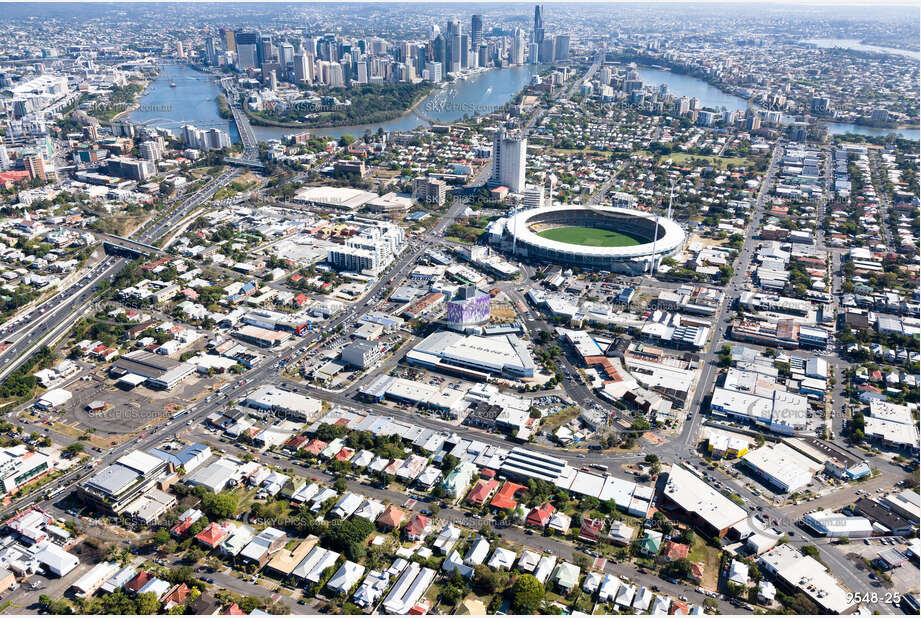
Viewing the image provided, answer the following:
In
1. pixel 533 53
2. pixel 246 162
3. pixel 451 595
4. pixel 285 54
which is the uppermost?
pixel 285 54

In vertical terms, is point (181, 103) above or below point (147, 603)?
above

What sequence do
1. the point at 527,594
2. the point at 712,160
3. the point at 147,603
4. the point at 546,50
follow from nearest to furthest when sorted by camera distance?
the point at 147,603 < the point at 527,594 < the point at 712,160 < the point at 546,50

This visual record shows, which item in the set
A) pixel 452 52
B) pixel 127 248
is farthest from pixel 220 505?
pixel 452 52

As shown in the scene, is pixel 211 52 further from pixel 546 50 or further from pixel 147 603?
pixel 147 603

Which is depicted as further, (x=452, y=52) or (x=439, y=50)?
(x=452, y=52)

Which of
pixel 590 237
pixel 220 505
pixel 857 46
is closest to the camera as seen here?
pixel 220 505

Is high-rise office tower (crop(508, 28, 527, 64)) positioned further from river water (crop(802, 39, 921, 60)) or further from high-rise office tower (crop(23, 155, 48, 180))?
high-rise office tower (crop(23, 155, 48, 180))

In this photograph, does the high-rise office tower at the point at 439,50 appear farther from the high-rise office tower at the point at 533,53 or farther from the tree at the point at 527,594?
the tree at the point at 527,594
